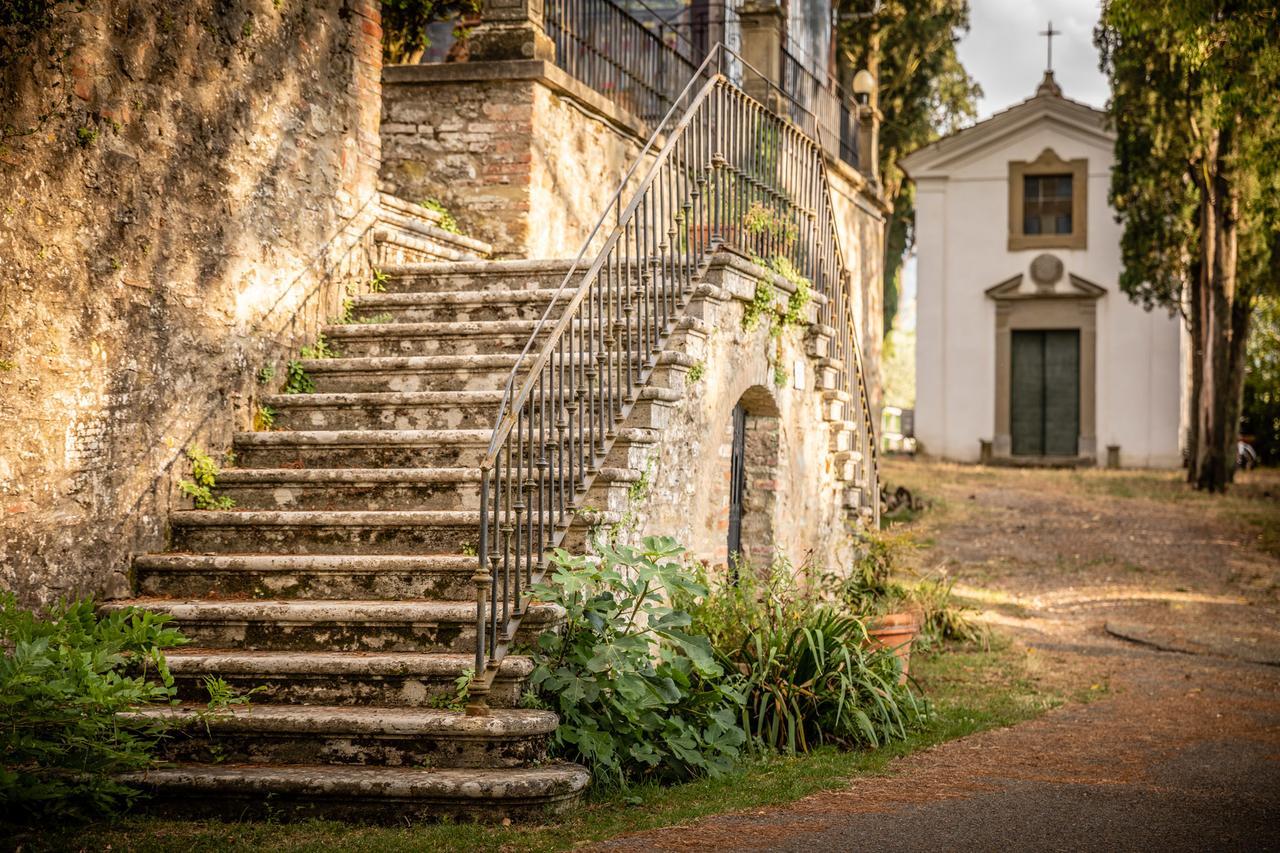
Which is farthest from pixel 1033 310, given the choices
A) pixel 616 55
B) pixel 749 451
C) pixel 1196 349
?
pixel 749 451

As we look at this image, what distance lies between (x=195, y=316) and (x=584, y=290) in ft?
6.74

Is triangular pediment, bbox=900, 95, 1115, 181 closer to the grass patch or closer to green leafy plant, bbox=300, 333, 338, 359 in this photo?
the grass patch

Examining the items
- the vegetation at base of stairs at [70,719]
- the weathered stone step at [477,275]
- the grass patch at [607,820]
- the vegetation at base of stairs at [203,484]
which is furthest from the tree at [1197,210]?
the vegetation at base of stairs at [70,719]

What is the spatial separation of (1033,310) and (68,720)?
23039 millimetres

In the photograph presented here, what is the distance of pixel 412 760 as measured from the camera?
5.04m

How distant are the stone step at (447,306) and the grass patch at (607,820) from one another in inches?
125

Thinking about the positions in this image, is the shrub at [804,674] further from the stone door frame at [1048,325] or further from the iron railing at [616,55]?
the stone door frame at [1048,325]

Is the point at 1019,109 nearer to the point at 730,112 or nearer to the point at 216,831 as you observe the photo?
the point at 730,112

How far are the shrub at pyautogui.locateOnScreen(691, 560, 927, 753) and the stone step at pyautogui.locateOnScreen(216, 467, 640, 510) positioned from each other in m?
1.03

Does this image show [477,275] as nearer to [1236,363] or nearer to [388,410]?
[388,410]

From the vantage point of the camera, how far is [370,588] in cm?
597

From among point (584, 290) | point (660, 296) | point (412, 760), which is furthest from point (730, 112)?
point (412, 760)

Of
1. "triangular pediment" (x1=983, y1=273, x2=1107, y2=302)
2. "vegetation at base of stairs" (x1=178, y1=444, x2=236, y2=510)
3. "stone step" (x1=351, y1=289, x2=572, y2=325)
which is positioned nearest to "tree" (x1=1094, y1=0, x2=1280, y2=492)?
"triangular pediment" (x1=983, y1=273, x2=1107, y2=302)

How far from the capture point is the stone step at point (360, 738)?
5.02m
